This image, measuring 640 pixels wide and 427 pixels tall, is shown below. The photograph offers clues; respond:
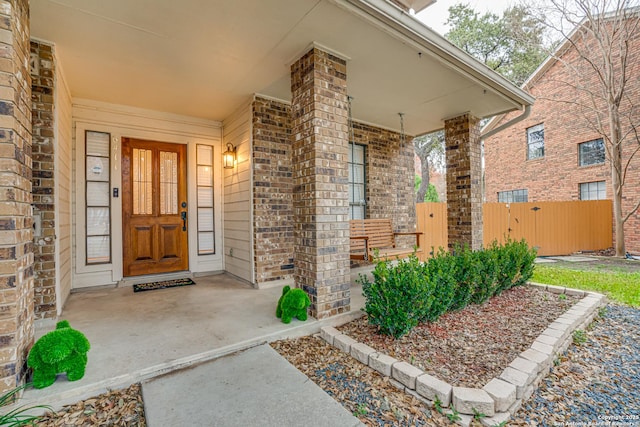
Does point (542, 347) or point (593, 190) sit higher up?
point (593, 190)

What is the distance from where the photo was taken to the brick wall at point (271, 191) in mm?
4020

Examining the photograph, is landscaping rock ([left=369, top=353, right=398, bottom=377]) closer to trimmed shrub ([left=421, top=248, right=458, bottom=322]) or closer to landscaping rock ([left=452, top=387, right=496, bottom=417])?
landscaping rock ([left=452, top=387, right=496, bottom=417])

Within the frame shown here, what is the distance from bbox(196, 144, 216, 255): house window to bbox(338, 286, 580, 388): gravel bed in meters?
3.04

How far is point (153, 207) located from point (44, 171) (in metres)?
1.76

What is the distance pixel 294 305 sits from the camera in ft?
8.73

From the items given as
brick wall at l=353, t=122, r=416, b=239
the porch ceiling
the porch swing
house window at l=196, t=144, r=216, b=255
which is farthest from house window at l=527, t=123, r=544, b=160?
house window at l=196, t=144, r=216, b=255

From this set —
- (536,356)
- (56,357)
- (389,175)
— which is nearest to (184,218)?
(56,357)

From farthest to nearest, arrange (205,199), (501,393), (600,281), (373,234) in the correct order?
1. (205,199)
2. (373,234)
3. (600,281)
4. (501,393)

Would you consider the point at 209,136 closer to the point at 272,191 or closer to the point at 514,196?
the point at 272,191

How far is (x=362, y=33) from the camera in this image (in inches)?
104

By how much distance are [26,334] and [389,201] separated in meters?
5.15

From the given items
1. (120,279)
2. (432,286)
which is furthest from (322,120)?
(120,279)

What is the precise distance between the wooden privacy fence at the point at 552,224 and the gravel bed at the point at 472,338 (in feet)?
15.3

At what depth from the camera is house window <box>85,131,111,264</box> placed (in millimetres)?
4082
